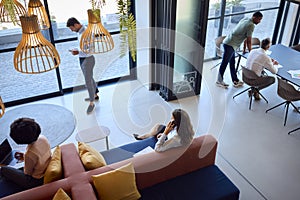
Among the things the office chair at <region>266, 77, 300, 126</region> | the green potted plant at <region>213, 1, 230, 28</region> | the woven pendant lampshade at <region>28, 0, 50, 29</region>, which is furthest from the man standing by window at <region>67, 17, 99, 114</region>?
the office chair at <region>266, 77, 300, 126</region>

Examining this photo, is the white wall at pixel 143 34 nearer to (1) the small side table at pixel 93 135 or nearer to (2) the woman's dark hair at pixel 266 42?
(2) the woman's dark hair at pixel 266 42

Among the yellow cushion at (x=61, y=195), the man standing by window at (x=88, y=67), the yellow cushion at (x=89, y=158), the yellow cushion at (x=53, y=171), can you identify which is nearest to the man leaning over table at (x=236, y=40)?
the man standing by window at (x=88, y=67)

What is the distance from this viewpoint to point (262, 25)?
802 cm

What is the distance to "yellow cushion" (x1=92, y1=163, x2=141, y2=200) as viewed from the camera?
3.28 metres

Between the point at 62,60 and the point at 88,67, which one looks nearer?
Result: the point at 88,67

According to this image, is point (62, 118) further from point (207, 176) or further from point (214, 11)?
point (214, 11)

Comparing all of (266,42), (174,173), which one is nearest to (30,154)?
(174,173)

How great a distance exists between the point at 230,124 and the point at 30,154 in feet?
11.3

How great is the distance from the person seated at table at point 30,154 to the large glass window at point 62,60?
7.51 feet

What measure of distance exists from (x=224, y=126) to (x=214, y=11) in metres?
2.95

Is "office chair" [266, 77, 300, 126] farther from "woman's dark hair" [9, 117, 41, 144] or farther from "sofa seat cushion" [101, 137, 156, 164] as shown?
"woman's dark hair" [9, 117, 41, 144]

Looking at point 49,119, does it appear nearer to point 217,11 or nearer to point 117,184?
point 117,184

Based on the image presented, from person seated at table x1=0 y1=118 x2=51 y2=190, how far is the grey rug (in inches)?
50.9

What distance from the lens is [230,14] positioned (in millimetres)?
7254
